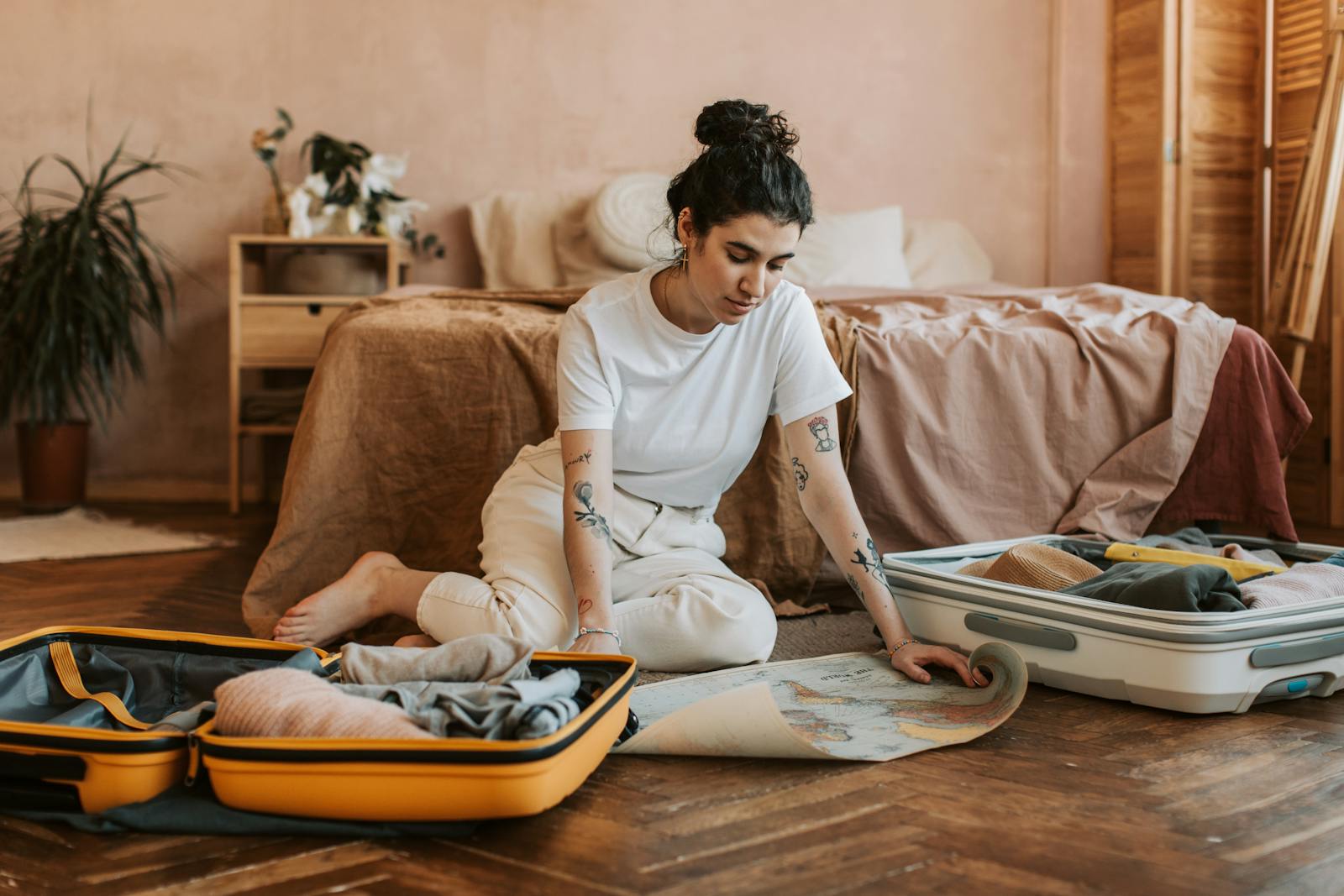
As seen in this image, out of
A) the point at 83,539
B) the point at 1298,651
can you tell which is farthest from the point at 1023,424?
the point at 83,539

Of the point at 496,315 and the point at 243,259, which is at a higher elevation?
the point at 243,259

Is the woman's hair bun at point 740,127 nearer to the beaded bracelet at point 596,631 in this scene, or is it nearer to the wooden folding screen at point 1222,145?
the beaded bracelet at point 596,631

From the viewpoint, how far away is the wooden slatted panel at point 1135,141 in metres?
4.18

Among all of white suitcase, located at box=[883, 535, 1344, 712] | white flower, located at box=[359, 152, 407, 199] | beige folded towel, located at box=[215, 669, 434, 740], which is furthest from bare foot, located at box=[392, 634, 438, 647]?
white flower, located at box=[359, 152, 407, 199]

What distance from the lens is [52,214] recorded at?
4008mm

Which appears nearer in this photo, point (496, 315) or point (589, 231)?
point (496, 315)

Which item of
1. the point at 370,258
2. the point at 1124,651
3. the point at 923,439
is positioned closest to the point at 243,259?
the point at 370,258

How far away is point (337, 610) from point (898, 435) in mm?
1149

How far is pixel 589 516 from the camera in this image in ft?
5.35

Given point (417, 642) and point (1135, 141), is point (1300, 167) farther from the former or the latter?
point (417, 642)

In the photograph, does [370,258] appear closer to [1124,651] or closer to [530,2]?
[530,2]

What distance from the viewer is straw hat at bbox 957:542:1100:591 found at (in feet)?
5.90

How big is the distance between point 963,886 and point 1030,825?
0.56 ft

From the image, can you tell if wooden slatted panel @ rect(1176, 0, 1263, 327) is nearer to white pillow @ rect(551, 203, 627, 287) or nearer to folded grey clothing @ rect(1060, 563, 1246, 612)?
white pillow @ rect(551, 203, 627, 287)
